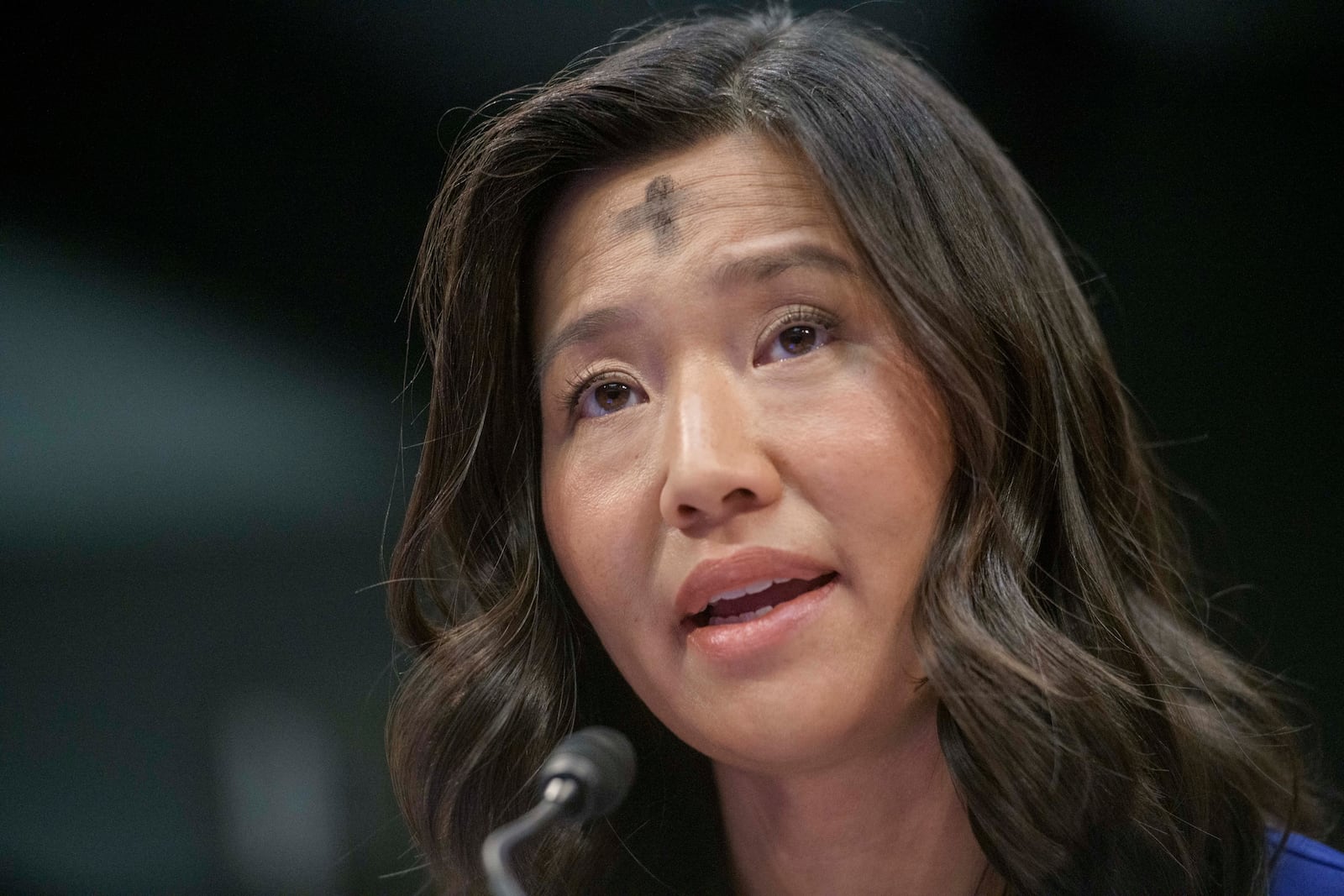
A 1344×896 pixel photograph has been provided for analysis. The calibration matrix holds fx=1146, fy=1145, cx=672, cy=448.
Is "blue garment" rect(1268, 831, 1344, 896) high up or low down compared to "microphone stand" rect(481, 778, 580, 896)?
down

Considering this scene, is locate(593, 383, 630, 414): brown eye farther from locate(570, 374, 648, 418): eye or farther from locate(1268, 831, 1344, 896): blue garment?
locate(1268, 831, 1344, 896): blue garment

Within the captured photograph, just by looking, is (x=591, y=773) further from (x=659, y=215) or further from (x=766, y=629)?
(x=659, y=215)

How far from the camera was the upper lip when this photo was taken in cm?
108

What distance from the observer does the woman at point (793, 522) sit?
108 cm

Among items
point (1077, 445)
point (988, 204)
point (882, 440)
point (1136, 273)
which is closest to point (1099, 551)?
point (1077, 445)

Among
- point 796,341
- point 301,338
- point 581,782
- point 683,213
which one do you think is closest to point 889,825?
point 581,782

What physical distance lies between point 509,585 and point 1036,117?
3.24 ft

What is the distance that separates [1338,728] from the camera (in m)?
1.64

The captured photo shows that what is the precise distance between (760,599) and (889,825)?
0.31 m

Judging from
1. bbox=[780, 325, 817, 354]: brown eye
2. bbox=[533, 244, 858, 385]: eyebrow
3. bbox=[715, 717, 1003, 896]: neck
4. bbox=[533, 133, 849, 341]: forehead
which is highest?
bbox=[533, 133, 849, 341]: forehead

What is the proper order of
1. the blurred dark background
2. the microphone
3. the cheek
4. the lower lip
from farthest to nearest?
1. the blurred dark background
2. the cheek
3. the lower lip
4. the microphone

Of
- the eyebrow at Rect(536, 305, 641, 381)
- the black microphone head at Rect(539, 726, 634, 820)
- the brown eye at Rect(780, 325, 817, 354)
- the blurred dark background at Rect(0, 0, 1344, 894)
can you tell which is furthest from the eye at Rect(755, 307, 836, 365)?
the blurred dark background at Rect(0, 0, 1344, 894)

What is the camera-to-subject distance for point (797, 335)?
1150 mm

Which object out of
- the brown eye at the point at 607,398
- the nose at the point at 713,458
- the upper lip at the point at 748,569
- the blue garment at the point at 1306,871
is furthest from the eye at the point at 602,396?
the blue garment at the point at 1306,871
